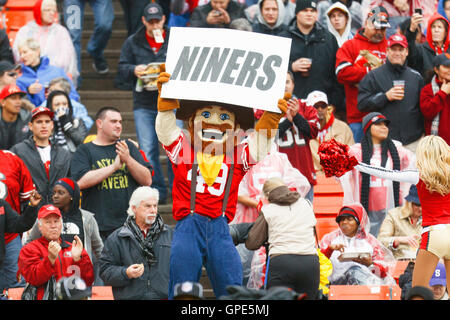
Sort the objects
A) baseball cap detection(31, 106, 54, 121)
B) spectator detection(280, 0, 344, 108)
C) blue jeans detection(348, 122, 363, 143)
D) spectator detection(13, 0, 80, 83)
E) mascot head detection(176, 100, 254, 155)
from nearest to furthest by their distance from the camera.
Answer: mascot head detection(176, 100, 254, 155), baseball cap detection(31, 106, 54, 121), blue jeans detection(348, 122, 363, 143), spectator detection(280, 0, 344, 108), spectator detection(13, 0, 80, 83)

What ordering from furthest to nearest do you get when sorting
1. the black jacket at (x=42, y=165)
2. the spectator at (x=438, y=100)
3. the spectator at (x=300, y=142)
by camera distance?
the spectator at (x=438, y=100) < the spectator at (x=300, y=142) < the black jacket at (x=42, y=165)

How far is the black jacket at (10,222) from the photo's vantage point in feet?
28.9

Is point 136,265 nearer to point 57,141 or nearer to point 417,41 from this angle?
point 57,141

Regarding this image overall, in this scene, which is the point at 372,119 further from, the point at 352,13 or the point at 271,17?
the point at 352,13

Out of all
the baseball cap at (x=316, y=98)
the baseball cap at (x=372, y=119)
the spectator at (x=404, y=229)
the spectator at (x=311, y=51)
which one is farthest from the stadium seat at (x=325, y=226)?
the spectator at (x=311, y=51)

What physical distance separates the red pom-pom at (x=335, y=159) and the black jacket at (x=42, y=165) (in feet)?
10.1

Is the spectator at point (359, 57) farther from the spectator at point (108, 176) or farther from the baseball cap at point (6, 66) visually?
the baseball cap at point (6, 66)

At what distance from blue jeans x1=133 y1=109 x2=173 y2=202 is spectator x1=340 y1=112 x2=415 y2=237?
1999 mm

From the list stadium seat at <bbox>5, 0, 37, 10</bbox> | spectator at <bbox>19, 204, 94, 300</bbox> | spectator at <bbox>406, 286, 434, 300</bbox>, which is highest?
stadium seat at <bbox>5, 0, 37, 10</bbox>

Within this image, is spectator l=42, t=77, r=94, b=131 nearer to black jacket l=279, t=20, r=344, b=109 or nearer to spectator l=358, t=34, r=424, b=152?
black jacket l=279, t=20, r=344, b=109

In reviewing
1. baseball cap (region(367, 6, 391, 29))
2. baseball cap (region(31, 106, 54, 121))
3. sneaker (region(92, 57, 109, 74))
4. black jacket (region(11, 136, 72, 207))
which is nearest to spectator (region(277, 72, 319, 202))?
baseball cap (region(367, 6, 391, 29))

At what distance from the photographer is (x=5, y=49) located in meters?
12.2

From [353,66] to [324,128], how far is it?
2.66 ft

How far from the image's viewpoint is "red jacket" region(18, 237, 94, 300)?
27.1ft
